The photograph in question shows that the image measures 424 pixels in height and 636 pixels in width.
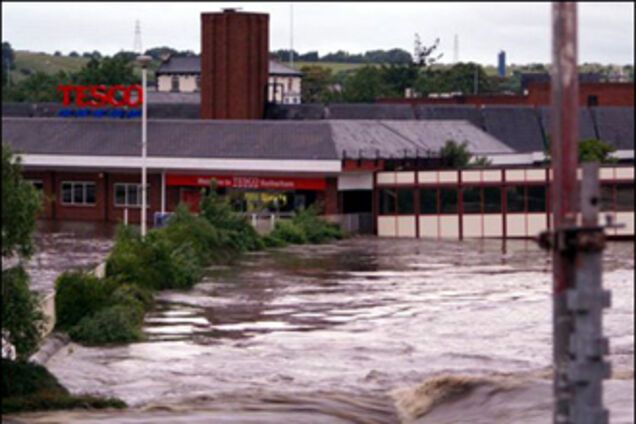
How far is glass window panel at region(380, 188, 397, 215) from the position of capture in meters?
56.9

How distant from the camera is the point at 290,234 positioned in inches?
2130

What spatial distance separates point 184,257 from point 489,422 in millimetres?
21647

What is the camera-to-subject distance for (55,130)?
205ft

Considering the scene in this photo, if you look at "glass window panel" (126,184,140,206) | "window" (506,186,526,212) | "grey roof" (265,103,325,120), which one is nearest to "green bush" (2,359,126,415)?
"window" (506,186,526,212)

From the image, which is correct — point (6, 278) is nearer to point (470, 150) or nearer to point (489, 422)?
point (489, 422)

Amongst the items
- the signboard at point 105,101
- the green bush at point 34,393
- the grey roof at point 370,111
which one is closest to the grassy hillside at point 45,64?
the signboard at point 105,101

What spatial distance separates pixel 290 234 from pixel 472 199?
694 centimetres

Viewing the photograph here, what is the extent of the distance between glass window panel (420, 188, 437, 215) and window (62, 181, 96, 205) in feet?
44.2

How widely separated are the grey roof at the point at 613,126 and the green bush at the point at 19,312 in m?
8.54

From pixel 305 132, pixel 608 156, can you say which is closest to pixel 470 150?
pixel 305 132

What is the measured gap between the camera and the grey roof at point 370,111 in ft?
242

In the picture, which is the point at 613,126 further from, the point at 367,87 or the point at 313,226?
the point at 367,87

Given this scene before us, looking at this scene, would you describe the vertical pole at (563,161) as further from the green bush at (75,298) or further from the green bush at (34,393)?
the green bush at (75,298)

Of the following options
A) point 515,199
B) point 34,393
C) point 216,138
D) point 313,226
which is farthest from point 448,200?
point 34,393
